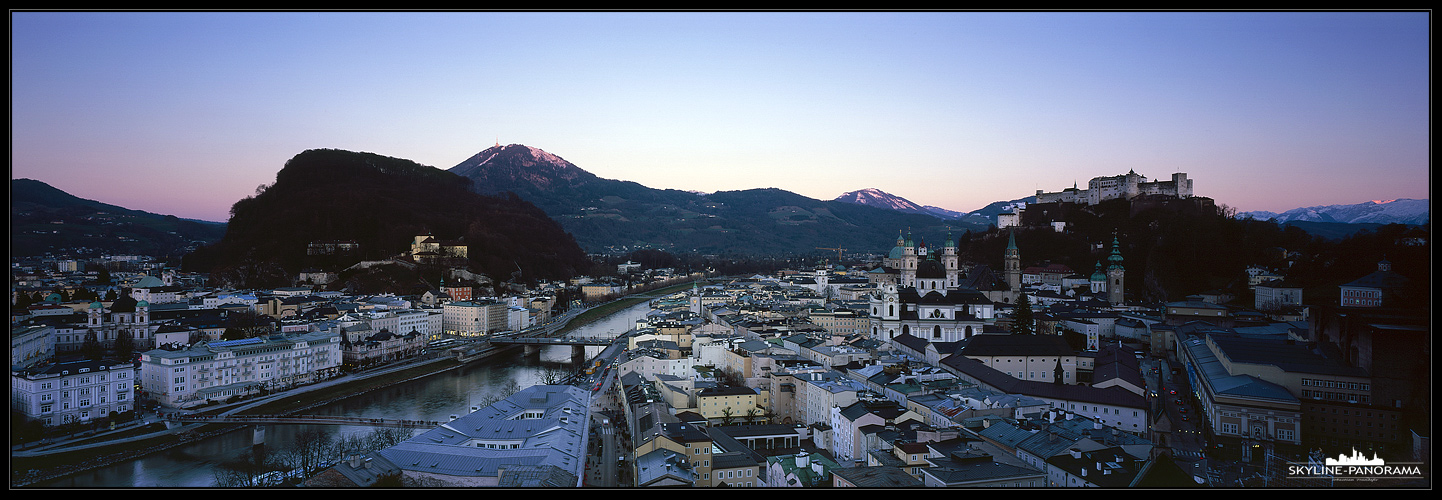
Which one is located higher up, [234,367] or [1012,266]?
[1012,266]

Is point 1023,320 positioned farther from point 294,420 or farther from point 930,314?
point 294,420

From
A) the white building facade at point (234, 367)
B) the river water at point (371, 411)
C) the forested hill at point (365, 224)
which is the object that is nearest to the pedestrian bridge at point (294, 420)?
the river water at point (371, 411)

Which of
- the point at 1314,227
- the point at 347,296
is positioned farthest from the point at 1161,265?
the point at 347,296

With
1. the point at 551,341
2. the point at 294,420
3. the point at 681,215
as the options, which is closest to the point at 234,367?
the point at 294,420

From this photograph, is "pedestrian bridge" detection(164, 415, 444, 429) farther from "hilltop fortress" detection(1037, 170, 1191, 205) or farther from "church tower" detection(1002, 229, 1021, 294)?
"hilltop fortress" detection(1037, 170, 1191, 205)

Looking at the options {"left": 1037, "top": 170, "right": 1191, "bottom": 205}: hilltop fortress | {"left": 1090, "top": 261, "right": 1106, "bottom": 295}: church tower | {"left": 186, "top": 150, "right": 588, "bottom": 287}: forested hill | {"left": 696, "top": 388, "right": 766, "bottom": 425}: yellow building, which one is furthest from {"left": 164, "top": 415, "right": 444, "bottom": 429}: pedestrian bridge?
{"left": 1037, "top": 170, "right": 1191, "bottom": 205}: hilltop fortress

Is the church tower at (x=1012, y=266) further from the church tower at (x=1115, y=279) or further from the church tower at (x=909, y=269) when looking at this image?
the church tower at (x=909, y=269)

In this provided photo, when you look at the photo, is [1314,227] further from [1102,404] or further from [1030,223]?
[1102,404]

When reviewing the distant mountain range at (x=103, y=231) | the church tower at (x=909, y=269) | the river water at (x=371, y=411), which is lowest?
the river water at (x=371, y=411)
